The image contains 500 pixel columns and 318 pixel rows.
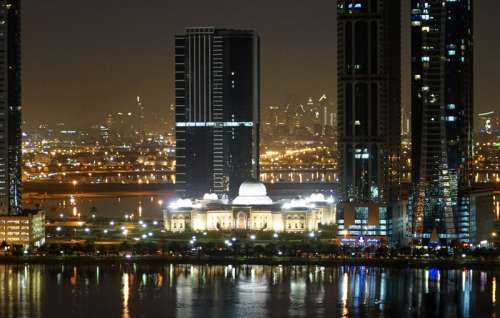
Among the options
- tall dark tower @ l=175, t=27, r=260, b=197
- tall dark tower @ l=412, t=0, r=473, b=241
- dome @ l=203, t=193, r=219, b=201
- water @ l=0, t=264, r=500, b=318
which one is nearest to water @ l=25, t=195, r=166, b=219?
tall dark tower @ l=175, t=27, r=260, b=197

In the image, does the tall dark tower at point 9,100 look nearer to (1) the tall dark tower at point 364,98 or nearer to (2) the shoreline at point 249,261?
(2) the shoreline at point 249,261

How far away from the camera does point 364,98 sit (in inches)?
1786

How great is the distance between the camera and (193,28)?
2146 inches

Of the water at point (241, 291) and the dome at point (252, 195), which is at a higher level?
the dome at point (252, 195)

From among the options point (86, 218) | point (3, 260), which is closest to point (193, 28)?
point (86, 218)

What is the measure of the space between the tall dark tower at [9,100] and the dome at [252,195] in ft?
26.9

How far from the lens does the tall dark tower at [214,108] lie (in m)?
54.8

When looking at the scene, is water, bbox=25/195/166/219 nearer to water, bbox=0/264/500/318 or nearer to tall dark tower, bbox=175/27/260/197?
tall dark tower, bbox=175/27/260/197

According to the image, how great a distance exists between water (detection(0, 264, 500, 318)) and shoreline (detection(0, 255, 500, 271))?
79cm

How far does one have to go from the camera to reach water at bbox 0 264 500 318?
31.8 m

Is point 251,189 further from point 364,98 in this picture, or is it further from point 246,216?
point 364,98

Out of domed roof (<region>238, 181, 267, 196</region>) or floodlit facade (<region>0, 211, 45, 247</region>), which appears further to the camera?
domed roof (<region>238, 181, 267, 196</region>)

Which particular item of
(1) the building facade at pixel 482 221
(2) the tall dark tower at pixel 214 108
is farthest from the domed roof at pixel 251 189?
(1) the building facade at pixel 482 221

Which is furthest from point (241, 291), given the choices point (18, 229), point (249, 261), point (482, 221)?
point (482, 221)
